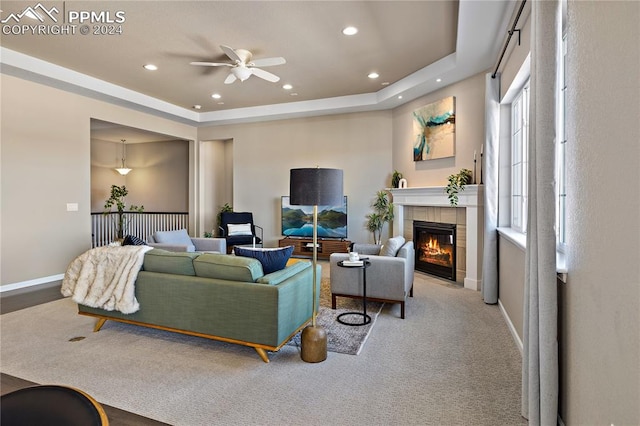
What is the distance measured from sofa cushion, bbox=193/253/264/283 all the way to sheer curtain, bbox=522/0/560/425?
1951mm

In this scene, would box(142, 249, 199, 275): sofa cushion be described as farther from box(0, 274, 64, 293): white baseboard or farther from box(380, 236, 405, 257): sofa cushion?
box(0, 274, 64, 293): white baseboard

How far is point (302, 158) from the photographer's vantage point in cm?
782

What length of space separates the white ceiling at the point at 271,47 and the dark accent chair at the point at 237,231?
2550mm

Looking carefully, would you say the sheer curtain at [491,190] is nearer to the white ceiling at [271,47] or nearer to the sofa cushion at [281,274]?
the white ceiling at [271,47]

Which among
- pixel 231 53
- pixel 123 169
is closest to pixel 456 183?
pixel 231 53

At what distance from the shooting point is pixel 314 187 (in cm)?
280

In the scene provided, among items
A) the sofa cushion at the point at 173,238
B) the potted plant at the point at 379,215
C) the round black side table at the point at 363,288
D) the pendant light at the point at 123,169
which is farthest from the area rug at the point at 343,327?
the pendant light at the point at 123,169

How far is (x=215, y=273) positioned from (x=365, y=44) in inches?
136

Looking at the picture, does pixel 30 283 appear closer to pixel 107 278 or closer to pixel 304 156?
pixel 107 278

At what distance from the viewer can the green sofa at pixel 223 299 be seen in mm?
2773

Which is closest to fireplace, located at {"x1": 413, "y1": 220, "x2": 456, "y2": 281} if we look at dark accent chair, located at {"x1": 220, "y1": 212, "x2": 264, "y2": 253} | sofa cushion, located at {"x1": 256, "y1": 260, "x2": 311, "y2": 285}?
sofa cushion, located at {"x1": 256, "y1": 260, "x2": 311, "y2": 285}

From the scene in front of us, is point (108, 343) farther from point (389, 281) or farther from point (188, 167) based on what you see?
point (188, 167)

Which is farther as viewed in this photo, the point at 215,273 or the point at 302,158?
the point at 302,158

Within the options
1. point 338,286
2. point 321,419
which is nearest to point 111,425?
point 321,419
